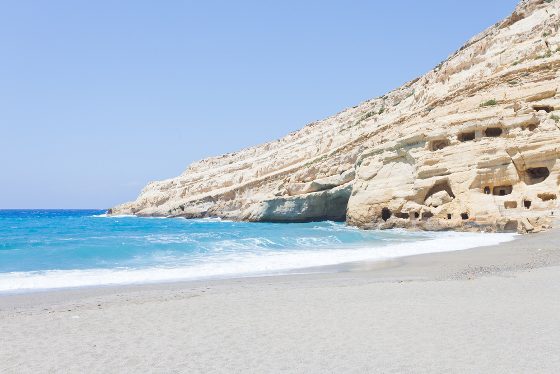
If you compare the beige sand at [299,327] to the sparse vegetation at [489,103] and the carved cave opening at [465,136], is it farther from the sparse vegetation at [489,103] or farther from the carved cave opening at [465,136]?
the sparse vegetation at [489,103]

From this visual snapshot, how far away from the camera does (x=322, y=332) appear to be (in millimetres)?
7246

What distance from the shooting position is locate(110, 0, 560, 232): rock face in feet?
90.0

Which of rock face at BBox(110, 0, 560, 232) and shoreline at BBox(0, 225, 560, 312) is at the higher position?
rock face at BBox(110, 0, 560, 232)

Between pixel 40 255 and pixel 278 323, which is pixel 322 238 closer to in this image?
pixel 40 255

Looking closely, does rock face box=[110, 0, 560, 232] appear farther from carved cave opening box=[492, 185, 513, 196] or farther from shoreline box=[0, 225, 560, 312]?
shoreline box=[0, 225, 560, 312]

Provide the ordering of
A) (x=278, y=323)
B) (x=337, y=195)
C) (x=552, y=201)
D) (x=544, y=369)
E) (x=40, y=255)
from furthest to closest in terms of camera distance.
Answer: (x=337, y=195) < (x=552, y=201) < (x=40, y=255) < (x=278, y=323) < (x=544, y=369)

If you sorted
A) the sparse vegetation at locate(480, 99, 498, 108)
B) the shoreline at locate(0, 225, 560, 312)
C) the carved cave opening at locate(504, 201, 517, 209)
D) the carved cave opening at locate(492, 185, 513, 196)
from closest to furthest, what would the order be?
the shoreline at locate(0, 225, 560, 312) < the carved cave opening at locate(504, 201, 517, 209) < the carved cave opening at locate(492, 185, 513, 196) < the sparse vegetation at locate(480, 99, 498, 108)

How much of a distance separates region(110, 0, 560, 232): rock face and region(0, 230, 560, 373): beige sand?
16565mm

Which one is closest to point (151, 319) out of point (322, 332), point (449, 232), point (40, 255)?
point (322, 332)

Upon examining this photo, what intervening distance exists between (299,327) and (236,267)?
377 inches

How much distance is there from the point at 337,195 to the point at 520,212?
21.8 m

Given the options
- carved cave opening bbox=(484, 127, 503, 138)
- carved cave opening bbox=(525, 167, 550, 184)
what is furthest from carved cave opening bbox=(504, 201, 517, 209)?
carved cave opening bbox=(484, 127, 503, 138)

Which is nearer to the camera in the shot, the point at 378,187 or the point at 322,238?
the point at 322,238

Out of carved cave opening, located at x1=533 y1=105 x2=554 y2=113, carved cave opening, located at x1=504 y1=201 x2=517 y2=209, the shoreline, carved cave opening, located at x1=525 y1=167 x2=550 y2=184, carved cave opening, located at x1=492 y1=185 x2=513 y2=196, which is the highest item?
carved cave opening, located at x1=533 y1=105 x2=554 y2=113
